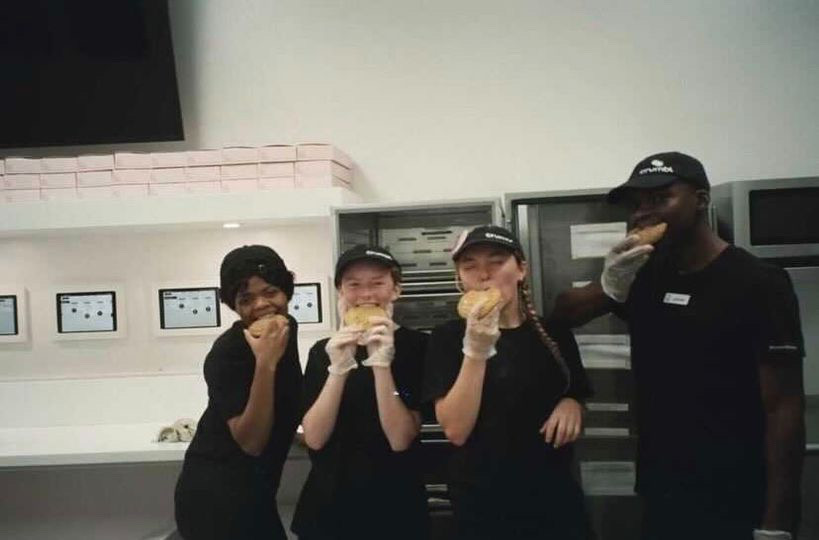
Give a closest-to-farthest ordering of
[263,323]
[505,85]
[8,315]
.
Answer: [263,323]
[505,85]
[8,315]

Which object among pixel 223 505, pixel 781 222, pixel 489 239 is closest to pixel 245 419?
pixel 223 505

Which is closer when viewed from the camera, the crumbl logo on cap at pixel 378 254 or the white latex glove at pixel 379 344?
the white latex glove at pixel 379 344

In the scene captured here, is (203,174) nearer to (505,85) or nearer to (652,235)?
(505,85)

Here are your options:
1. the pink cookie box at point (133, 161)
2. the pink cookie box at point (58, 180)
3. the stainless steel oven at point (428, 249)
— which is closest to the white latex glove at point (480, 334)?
the stainless steel oven at point (428, 249)

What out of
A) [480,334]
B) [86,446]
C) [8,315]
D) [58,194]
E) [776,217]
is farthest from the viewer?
[8,315]

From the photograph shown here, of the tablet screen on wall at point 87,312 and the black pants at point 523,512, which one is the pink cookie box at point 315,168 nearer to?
the tablet screen on wall at point 87,312

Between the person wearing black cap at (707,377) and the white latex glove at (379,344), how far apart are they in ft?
2.35

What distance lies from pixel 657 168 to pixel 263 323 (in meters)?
1.25

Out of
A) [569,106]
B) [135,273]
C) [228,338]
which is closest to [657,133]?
[569,106]

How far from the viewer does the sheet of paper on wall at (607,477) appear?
108 inches

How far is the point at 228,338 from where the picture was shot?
7.37 ft

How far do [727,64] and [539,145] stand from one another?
886mm

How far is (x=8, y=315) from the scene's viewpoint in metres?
3.42

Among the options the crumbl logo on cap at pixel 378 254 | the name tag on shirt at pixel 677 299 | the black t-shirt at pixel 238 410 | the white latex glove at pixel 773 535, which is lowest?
the white latex glove at pixel 773 535
